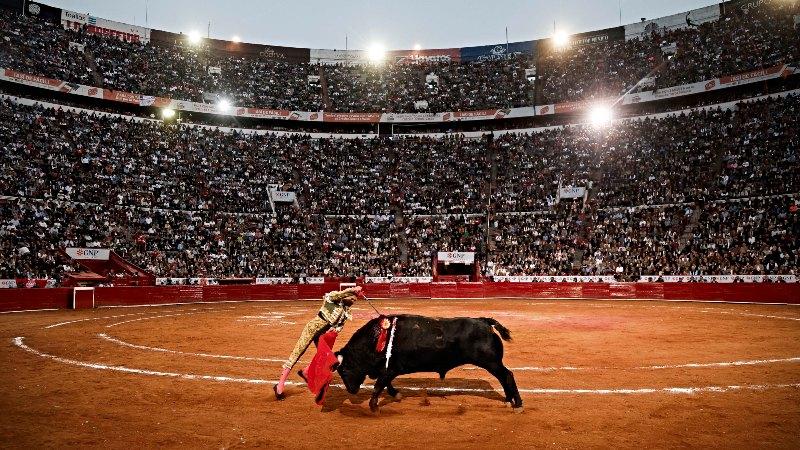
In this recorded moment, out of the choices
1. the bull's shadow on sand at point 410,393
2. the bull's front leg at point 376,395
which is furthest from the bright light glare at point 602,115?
the bull's front leg at point 376,395

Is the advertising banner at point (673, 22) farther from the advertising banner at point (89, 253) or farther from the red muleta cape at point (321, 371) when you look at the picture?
the red muleta cape at point (321, 371)

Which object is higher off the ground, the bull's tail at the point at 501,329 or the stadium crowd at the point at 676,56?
the stadium crowd at the point at 676,56

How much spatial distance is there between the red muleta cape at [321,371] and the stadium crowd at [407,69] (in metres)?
42.2

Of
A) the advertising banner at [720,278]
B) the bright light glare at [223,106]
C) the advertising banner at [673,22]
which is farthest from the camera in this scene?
the bright light glare at [223,106]

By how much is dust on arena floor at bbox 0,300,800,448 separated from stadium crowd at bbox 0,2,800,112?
34883 mm

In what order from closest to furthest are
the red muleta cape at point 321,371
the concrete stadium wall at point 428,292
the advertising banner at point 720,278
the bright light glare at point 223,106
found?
the red muleta cape at point 321,371
the concrete stadium wall at point 428,292
the advertising banner at point 720,278
the bright light glare at point 223,106

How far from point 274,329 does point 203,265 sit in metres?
19.1

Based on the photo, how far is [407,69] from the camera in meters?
55.1

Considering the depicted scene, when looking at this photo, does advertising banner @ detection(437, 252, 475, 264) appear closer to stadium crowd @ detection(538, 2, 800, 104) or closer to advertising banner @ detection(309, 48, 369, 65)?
stadium crowd @ detection(538, 2, 800, 104)

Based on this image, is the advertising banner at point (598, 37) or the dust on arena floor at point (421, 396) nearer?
the dust on arena floor at point (421, 396)

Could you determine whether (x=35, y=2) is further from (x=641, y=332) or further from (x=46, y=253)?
(x=641, y=332)

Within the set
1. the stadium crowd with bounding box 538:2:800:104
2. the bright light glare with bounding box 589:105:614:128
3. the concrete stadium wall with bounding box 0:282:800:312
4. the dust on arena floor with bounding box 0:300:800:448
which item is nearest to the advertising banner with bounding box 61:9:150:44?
the concrete stadium wall with bounding box 0:282:800:312

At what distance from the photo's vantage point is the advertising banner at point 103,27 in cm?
4491

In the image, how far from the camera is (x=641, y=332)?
14.0 m
